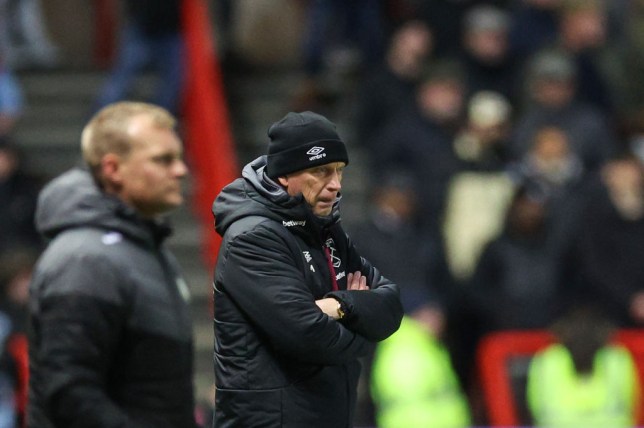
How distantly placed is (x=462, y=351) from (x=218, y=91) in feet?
8.96

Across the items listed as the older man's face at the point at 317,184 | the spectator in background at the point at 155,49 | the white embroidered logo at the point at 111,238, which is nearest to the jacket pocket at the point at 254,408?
the older man's face at the point at 317,184

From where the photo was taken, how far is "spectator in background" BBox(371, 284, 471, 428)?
8.66 m

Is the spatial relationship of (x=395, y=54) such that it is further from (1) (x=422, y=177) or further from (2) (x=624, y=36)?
(2) (x=624, y=36)

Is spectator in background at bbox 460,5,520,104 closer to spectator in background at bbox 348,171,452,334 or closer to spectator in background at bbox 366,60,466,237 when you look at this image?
spectator in background at bbox 366,60,466,237

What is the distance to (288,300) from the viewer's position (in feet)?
12.9

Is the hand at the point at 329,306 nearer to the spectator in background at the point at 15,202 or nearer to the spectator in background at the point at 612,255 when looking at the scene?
the spectator in background at the point at 612,255

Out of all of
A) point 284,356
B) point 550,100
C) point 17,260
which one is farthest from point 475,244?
point 284,356

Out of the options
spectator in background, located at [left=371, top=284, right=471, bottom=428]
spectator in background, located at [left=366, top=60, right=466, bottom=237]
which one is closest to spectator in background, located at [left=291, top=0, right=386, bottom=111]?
spectator in background, located at [left=366, top=60, right=466, bottom=237]

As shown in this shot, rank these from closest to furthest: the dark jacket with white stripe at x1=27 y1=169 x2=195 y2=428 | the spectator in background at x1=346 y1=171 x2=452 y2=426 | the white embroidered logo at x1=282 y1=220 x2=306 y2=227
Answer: the white embroidered logo at x1=282 y1=220 x2=306 y2=227
the dark jacket with white stripe at x1=27 y1=169 x2=195 y2=428
the spectator in background at x1=346 y1=171 x2=452 y2=426

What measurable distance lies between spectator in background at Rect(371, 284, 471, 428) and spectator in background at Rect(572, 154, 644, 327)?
110 centimetres

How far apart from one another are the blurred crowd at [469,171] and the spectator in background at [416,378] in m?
0.01

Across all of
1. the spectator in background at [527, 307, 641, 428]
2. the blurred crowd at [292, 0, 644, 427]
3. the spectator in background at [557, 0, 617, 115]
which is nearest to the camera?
the spectator in background at [527, 307, 641, 428]

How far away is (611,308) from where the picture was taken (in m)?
9.29

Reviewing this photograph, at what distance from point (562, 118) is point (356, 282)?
245 inches
